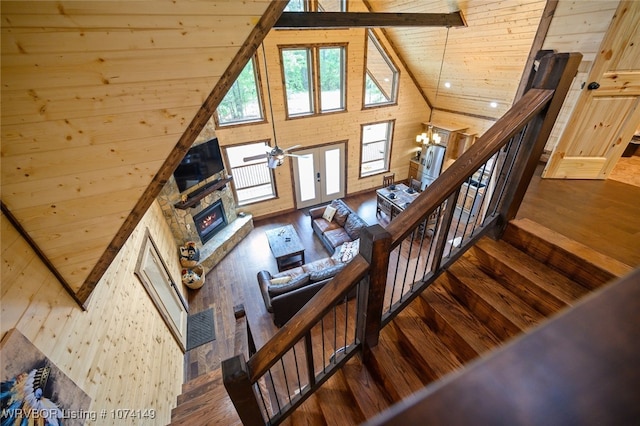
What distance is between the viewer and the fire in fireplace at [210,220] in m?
5.74

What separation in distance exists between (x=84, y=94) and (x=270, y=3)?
48.4 inches

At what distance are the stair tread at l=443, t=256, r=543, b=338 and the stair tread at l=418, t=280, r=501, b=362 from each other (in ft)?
0.18

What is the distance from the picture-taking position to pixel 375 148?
8.31 m

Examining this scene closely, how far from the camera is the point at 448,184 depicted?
1.34 meters

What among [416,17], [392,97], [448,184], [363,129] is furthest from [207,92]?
[392,97]

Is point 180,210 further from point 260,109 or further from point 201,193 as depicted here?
point 260,109

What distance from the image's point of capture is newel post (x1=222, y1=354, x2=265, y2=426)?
126cm

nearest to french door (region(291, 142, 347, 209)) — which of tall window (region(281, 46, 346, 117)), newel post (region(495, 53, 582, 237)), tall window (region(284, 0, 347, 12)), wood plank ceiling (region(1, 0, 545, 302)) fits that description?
tall window (region(281, 46, 346, 117))

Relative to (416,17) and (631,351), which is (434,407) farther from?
(416,17)

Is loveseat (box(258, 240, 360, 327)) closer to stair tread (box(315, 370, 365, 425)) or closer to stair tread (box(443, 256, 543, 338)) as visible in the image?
stair tread (box(315, 370, 365, 425))

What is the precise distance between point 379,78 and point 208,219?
5.81 meters

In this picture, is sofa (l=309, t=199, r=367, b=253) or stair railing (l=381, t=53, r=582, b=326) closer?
stair railing (l=381, t=53, r=582, b=326)

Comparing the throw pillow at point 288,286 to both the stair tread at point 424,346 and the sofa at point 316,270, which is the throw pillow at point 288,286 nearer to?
the sofa at point 316,270

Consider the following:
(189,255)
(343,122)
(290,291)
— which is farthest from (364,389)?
(343,122)
